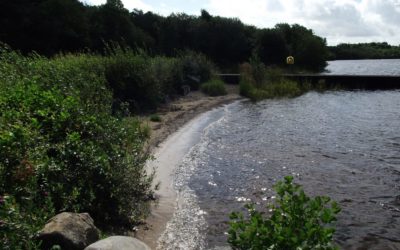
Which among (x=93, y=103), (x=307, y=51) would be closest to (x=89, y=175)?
(x=93, y=103)

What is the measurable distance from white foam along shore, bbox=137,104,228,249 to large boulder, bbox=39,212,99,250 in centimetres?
157

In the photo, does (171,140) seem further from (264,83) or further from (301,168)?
(264,83)

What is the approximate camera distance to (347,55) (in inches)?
4919

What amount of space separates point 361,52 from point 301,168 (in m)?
123

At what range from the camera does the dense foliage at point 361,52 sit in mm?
123000

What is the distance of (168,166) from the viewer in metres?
11.9

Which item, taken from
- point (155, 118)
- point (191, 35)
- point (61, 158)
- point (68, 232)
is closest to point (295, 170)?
point (61, 158)

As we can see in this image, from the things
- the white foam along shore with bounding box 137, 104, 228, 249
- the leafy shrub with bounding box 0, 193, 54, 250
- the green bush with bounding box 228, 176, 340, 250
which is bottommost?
the white foam along shore with bounding box 137, 104, 228, 249

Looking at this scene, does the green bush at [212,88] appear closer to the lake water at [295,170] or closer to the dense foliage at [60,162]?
the lake water at [295,170]

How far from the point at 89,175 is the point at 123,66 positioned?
12.7 meters

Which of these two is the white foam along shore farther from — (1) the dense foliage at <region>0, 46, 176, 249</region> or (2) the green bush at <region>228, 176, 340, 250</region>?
(2) the green bush at <region>228, 176, 340, 250</region>

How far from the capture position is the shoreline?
8.06 meters

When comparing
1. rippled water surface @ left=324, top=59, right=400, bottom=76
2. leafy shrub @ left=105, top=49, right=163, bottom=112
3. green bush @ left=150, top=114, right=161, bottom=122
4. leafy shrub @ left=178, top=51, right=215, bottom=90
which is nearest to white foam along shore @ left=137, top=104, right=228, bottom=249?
green bush @ left=150, top=114, right=161, bottom=122

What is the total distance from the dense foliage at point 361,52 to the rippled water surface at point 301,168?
107323 mm
